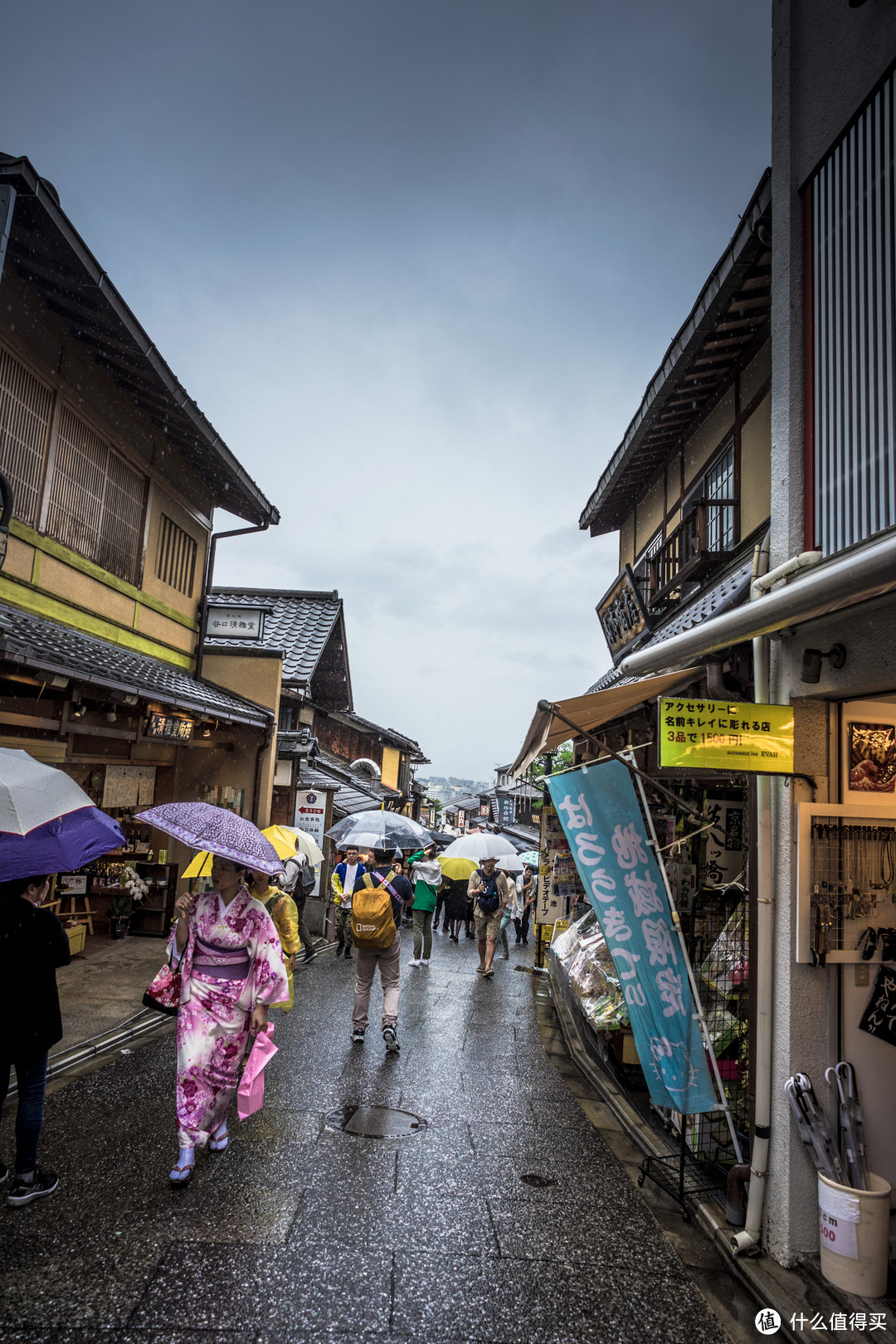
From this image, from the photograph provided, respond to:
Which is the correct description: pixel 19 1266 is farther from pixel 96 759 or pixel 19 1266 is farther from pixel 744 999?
pixel 96 759

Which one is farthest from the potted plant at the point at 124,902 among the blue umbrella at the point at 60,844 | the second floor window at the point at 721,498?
the second floor window at the point at 721,498

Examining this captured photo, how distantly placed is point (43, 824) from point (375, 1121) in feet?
12.0

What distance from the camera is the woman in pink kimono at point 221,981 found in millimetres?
5355

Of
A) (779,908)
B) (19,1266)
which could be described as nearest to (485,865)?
(779,908)

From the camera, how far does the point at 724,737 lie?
15.2 ft

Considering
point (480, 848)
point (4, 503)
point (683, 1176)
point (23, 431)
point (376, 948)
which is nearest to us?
point (683, 1176)

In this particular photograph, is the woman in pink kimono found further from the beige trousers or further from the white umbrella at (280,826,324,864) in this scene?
the white umbrella at (280,826,324,864)

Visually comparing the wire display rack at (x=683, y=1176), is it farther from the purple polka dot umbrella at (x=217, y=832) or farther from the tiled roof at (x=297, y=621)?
the tiled roof at (x=297, y=621)

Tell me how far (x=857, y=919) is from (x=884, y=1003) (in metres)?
0.54

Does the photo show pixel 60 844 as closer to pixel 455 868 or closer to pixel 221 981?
pixel 221 981

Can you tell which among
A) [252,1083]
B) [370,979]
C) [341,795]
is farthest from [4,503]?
[341,795]

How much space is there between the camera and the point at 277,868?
5.49m

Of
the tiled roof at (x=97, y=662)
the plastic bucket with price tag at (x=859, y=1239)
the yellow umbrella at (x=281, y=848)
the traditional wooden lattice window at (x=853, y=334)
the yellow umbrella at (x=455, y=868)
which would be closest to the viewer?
the plastic bucket with price tag at (x=859, y=1239)

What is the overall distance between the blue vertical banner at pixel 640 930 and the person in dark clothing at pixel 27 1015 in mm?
3688
